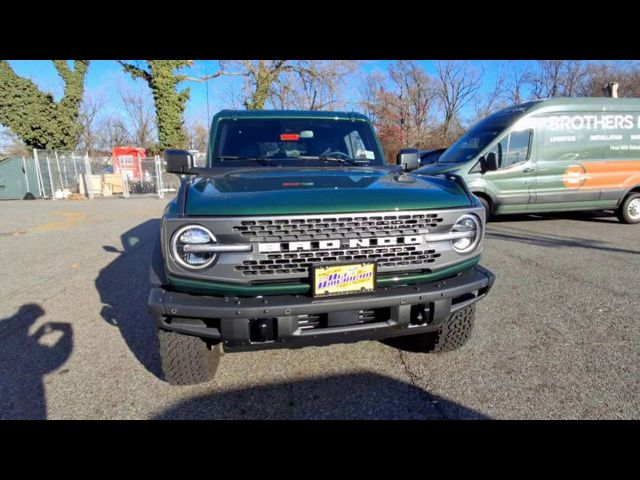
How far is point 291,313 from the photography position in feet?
6.22

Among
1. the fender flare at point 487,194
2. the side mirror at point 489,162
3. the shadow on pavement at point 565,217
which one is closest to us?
the side mirror at point 489,162

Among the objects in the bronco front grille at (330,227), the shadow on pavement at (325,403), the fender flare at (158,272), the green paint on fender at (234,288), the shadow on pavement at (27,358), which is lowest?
the shadow on pavement at (325,403)

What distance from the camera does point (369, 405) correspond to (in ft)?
7.32

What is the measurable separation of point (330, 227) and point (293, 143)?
5.66ft

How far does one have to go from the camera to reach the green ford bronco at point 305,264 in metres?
1.92

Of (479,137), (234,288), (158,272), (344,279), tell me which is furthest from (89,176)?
(344,279)

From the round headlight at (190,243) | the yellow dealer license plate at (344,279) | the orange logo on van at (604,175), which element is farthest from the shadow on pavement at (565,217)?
the round headlight at (190,243)

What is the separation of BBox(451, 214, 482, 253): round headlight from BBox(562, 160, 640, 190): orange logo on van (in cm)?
696

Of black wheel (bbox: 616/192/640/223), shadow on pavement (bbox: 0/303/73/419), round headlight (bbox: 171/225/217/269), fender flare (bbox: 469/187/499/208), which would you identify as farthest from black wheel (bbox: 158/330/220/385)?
black wheel (bbox: 616/192/640/223)

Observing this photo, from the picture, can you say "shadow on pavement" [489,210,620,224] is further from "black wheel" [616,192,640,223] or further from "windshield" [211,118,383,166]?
"windshield" [211,118,383,166]

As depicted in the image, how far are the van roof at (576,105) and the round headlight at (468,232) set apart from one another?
676 cm

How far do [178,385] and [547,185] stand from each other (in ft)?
27.1

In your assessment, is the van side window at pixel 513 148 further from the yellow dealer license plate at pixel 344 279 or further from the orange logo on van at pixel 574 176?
the yellow dealer license plate at pixel 344 279

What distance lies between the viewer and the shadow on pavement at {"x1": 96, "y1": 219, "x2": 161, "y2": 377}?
296 centimetres
